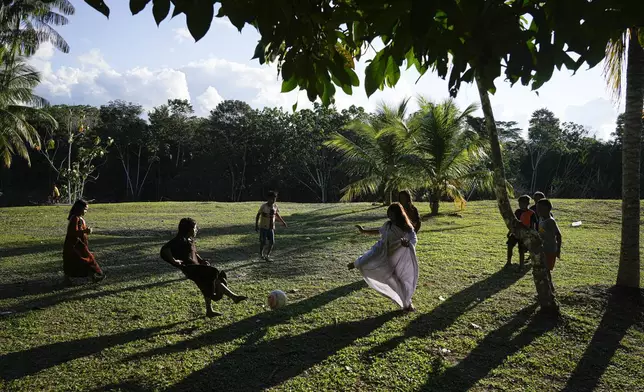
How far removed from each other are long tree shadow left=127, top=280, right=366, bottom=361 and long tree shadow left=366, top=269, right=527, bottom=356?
4.57ft

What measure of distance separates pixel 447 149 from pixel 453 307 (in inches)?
454

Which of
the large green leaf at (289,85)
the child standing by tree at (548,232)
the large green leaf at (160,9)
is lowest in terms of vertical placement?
the child standing by tree at (548,232)

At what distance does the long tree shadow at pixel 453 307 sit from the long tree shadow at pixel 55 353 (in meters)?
2.71

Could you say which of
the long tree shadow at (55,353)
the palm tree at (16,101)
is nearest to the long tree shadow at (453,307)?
the long tree shadow at (55,353)

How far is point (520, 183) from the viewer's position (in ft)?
128

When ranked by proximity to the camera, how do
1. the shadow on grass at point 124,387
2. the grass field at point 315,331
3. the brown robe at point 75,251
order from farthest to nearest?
the brown robe at point 75,251 < the grass field at point 315,331 < the shadow on grass at point 124,387

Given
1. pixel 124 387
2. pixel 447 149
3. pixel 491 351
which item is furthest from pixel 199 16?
pixel 447 149

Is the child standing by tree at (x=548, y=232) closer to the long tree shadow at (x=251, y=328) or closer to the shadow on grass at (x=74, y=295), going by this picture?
the long tree shadow at (x=251, y=328)

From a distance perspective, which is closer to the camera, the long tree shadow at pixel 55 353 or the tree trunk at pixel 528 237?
the long tree shadow at pixel 55 353

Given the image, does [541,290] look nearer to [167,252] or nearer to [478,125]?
[167,252]

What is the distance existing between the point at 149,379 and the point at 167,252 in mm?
1728

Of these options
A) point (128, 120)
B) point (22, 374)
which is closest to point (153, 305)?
point (22, 374)

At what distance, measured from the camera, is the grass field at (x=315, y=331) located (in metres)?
4.14

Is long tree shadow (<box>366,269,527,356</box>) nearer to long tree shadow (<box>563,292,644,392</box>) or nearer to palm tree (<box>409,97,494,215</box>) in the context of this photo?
long tree shadow (<box>563,292,644,392</box>)
